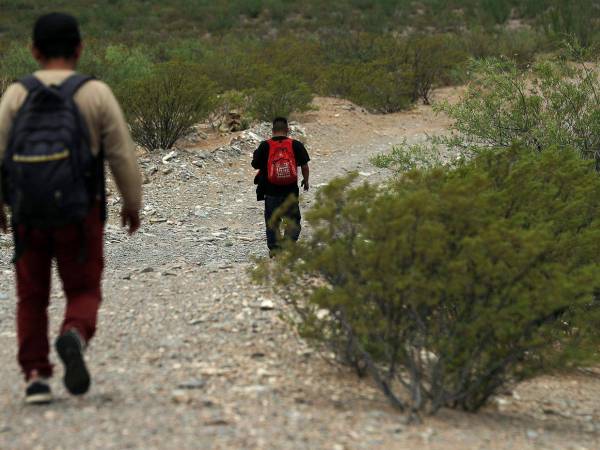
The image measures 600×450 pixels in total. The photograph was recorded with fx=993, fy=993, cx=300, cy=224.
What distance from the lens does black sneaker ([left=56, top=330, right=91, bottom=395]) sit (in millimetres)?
3930

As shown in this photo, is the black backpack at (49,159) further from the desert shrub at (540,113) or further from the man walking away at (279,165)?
the desert shrub at (540,113)

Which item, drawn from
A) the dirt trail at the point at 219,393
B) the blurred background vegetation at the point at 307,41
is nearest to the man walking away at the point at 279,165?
the dirt trail at the point at 219,393

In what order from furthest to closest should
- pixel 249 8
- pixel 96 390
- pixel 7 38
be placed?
pixel 249 8
pixel 7 38
pixel 96 390

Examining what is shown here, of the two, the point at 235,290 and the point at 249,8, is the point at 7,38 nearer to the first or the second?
the point at 249,8

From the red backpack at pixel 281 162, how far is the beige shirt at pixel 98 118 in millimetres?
3488

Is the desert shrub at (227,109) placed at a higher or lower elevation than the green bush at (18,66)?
lower

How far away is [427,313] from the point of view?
186 inches

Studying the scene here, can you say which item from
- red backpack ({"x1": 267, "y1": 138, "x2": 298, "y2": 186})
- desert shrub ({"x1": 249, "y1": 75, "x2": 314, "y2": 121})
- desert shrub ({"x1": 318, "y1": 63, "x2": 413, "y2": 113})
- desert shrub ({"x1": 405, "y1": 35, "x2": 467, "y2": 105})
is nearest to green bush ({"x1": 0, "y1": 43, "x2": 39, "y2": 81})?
desert shrub ({"x1": 249, "y1": 75, "x2": 314, "y2": 121})

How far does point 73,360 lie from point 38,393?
0.87 feet

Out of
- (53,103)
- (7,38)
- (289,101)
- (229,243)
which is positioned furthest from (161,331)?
(7,38)

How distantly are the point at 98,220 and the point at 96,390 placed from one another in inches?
31.8

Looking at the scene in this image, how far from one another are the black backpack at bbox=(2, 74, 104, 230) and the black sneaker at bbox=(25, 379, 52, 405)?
2.19 feet

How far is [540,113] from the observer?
8.84m

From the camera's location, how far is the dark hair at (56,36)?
3980 millimetres
